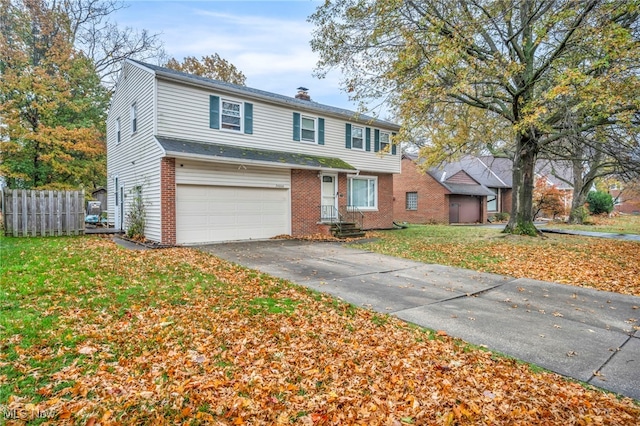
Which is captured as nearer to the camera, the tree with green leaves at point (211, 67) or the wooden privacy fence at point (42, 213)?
the wooden privacy fence at point (42, 213)

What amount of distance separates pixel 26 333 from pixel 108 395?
1.97m

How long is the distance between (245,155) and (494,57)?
360 inches

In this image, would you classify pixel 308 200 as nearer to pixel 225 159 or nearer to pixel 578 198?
pixel 225 159

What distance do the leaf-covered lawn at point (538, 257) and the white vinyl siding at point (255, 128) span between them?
542cm

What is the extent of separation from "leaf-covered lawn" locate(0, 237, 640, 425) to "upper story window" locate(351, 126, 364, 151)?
13041mm

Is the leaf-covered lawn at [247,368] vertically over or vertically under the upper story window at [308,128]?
under

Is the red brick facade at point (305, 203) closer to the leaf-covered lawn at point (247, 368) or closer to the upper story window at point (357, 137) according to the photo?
the upper story window at point (357, 137)

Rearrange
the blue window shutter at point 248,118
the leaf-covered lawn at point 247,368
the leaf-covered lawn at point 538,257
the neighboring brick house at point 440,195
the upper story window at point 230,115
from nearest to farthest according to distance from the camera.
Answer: the leaf-covered lawn at point 247,368 < the leaf-covered lawn at point 538,257 < the upper story window at point 230,115 < the blue window shutter at point 248,118 < the neighboring brick house at point 440,195

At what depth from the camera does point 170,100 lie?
1215cm

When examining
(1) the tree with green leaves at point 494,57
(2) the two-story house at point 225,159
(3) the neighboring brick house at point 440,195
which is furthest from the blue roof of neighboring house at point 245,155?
(3) the neighboring brick house at point 440,195

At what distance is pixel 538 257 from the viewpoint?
33.9ft

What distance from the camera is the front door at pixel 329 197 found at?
1622 cm

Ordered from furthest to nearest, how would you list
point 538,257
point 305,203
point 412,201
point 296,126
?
point 412,201 < point 296,126 < point 305,203 < point 538,257

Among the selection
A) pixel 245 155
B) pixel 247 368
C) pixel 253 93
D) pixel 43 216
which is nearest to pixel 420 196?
pixel 253 93
